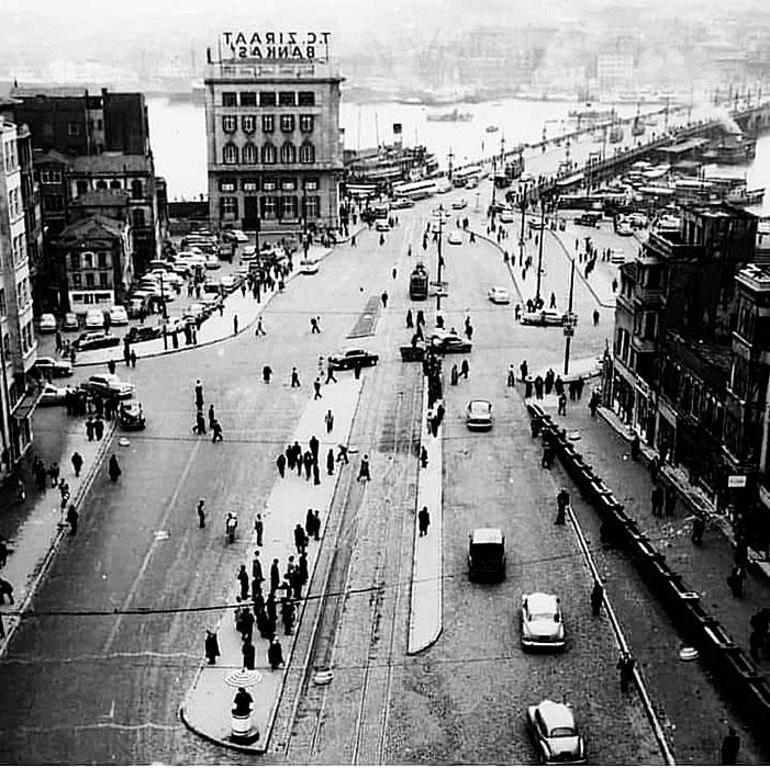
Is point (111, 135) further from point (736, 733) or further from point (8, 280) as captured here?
point (736, 733)

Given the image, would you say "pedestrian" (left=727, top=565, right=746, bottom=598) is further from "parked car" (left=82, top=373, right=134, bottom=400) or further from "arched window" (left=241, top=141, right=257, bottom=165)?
"arched window" (left=241, top=141, right=257, bottom=165)

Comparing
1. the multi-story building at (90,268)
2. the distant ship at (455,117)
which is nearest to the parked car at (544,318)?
the multi-story building at (90,268)

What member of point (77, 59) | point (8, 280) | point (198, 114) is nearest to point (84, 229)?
point (8, 280)

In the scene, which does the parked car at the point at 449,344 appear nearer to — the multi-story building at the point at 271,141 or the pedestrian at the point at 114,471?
the pedestrian at the point at 114,471

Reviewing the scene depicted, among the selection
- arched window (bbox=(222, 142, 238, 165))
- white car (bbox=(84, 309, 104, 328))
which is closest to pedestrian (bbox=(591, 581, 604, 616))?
white car (bbox=(84, 309, 104, 328))

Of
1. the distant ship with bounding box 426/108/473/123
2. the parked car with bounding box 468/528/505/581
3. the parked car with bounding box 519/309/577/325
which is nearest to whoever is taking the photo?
the parked car with bounding box 468/528/505/581

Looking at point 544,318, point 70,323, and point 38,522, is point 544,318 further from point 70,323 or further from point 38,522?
point 38,522
